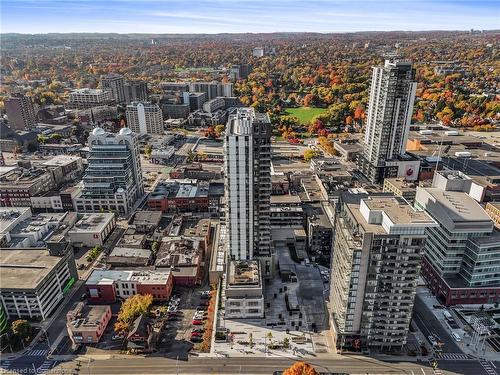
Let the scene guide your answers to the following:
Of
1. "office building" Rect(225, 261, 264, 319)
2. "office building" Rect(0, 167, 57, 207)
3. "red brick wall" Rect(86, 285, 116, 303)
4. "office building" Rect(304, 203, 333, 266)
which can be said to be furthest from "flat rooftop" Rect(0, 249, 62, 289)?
"office building" Rect(304, 203, 333, 266)

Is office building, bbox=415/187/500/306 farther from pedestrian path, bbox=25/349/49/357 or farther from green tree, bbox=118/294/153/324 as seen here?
pedestrian path, bbox=25/349/49/357

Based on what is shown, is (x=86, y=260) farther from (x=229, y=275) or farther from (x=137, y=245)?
(x=229, y=275)

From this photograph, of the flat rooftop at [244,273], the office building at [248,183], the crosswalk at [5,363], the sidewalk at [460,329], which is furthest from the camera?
the flat rooftop at [244,273]

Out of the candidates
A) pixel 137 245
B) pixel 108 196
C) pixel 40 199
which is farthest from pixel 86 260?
pixel 40 199

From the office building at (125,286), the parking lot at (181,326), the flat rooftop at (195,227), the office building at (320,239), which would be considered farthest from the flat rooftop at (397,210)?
the flat rooftop at (195,227)

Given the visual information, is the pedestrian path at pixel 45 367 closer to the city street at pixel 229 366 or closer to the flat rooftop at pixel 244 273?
the city street at pixel 229 366
